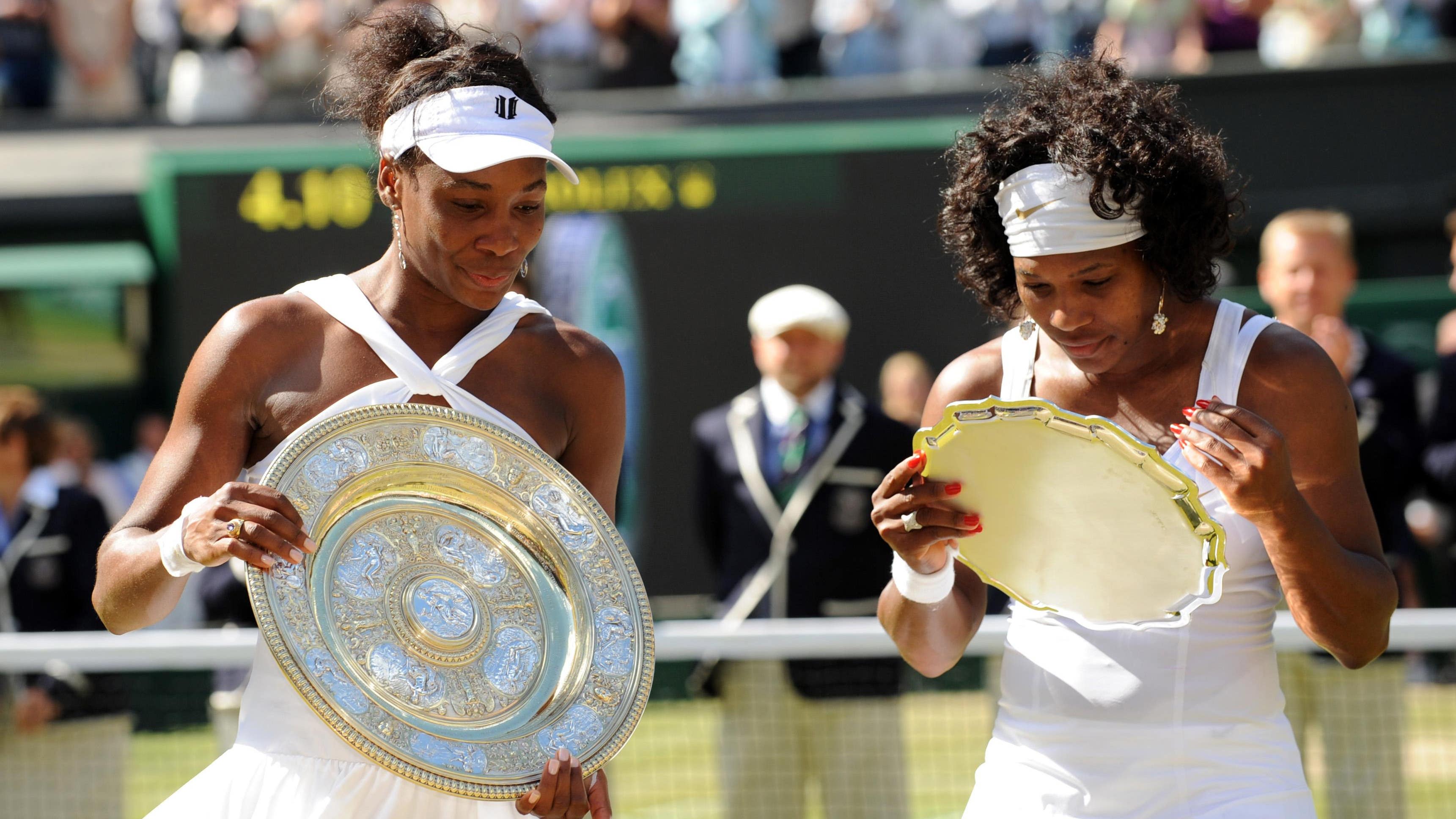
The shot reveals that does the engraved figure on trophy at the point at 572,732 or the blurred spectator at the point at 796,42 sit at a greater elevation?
the engraved figure on trophy at the point at 572,732

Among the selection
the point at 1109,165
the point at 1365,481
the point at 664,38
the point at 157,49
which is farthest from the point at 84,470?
the point at 1109,165

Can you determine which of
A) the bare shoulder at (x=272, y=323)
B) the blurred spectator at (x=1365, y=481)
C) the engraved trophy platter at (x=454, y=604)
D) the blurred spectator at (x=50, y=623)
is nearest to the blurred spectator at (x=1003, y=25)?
the blurred spectator at (x=1365, y=481)

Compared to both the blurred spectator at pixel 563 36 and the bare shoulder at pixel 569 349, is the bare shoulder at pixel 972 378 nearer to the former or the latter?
the bare shoulder at pixel 569 349

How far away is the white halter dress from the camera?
111 inches

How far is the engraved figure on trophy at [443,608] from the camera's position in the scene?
2.82m

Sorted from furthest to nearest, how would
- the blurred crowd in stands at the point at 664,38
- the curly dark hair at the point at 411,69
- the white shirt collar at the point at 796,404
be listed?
1. the blurred crowd in stands at the point at 664,38
2. the white shirt collar at the point at 796,404
3. the curly dark hair at the point at 411,69

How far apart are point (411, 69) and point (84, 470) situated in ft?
22.8

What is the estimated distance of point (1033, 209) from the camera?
2.96 metres

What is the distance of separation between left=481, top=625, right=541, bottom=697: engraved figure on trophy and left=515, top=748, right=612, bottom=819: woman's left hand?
0.55 ft

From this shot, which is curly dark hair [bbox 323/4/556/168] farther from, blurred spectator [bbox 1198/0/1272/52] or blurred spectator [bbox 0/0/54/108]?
blurred spectator [bbox 0/0/54/108]

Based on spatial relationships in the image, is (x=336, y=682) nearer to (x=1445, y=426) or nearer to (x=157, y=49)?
(x=1445, y=426)

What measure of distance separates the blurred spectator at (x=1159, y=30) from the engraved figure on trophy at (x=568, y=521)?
9773mm

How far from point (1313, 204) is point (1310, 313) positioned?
18.6ft

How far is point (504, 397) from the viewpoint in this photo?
304 centimetres
